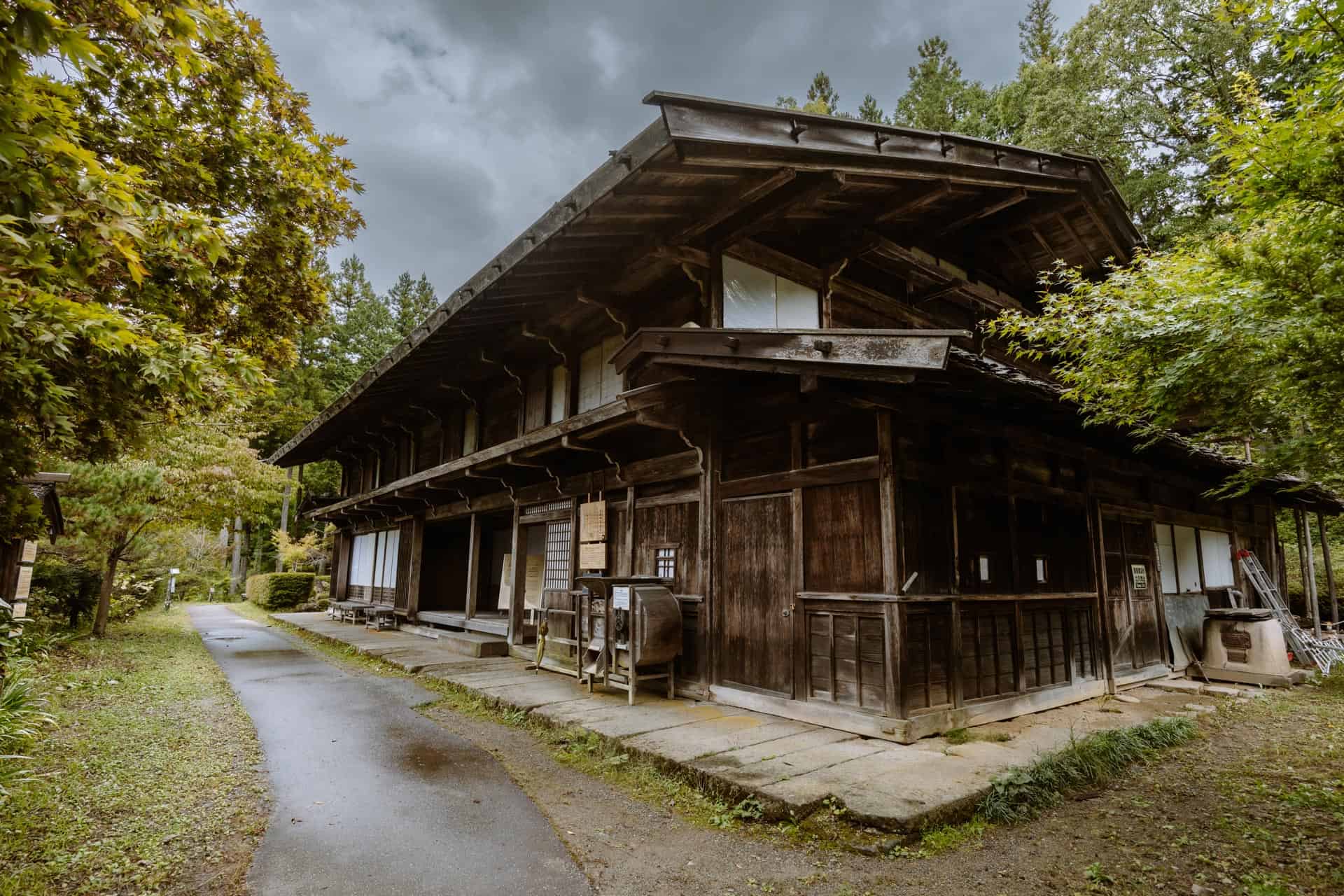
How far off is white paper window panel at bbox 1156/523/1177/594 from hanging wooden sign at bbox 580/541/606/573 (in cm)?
784

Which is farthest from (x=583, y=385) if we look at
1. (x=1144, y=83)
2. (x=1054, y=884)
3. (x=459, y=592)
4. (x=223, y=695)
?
(x=1144, y=83)

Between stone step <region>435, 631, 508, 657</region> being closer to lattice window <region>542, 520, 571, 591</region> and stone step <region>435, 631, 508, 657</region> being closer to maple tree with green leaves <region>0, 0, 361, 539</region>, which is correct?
lattice window <region>542, 520, 571, 591</region>

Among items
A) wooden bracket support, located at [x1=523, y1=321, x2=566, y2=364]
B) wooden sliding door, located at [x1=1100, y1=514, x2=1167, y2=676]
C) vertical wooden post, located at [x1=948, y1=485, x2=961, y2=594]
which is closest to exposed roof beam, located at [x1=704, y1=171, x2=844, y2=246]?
vertical wooden post, located at [x1=948, y1=485, x2=961, y2=594]

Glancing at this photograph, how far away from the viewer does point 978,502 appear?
6332mm

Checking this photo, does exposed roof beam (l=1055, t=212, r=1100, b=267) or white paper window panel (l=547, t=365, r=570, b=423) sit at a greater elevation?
exposed roof beam (l=1055, t=212, r=1100, b=267)

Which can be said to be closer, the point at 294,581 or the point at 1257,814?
the point at 1257,814

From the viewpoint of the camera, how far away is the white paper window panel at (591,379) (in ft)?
28.6

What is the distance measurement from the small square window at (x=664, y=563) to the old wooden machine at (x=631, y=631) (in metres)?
0.17

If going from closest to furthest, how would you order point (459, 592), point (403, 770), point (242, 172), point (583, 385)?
point (403, 770), point (242, 172), point (583, 385), point (459, 592)

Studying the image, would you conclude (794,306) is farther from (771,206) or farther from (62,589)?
(62,589)

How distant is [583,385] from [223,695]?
230 inches

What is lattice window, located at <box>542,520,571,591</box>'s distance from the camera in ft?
31.4

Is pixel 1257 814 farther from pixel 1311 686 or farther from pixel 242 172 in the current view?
pixel 242 172

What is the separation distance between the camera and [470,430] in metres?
12.4
